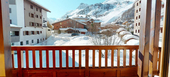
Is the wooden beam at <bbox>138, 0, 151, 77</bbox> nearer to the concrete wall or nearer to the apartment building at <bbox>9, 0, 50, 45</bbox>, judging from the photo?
the concrete wall

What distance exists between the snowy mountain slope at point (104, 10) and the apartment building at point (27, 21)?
1.59 meters

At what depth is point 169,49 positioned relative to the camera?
70 cm

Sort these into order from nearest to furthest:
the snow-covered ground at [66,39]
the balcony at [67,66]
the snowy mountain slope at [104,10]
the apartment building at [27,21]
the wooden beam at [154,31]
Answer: the wooden beam at [154,31]
the balcony at [67,66]
the apartment building at [27,21]
the snow-covered ground at [66,39]
the snowy mountain slope at [104,10]

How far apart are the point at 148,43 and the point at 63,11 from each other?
5.41 m

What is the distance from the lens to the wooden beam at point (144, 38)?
1.23 meters

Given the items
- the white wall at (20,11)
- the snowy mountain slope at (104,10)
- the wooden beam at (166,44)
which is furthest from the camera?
the snowy mountain slope at (104,10)

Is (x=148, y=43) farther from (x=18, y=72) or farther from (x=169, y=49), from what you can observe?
(x=18, y=72)

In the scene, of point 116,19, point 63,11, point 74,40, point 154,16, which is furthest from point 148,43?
point 63,11

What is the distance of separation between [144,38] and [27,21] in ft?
18.4

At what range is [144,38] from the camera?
1.29 meters

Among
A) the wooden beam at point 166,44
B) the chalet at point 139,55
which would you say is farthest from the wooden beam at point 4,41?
the wooden beam at point 166,44

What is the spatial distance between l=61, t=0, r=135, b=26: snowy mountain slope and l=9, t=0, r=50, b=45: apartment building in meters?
1.59

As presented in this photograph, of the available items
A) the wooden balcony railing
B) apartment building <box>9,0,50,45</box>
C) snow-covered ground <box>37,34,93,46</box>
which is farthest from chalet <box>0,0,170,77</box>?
apartment building <box>9,0,50,45</box>

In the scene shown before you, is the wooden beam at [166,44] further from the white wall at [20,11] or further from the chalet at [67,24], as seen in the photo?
the white wall at [20,11]
